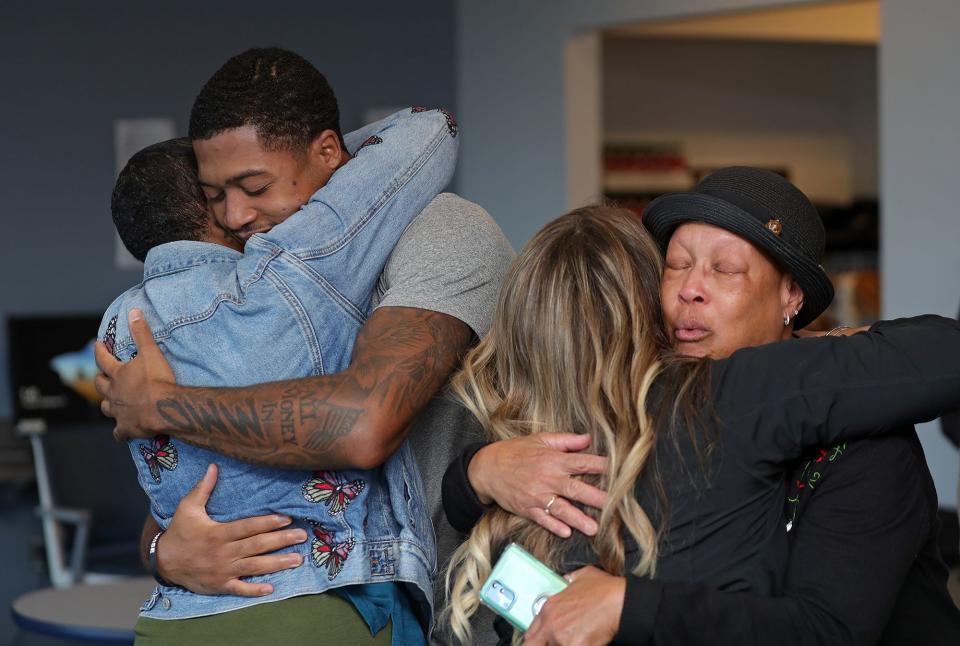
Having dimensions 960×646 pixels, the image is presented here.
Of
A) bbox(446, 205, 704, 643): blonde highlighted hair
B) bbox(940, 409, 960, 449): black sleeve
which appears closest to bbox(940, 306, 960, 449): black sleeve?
bbox(940, 409, 960, 449): black sleeve

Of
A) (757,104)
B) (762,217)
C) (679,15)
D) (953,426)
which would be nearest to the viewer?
(762,217)

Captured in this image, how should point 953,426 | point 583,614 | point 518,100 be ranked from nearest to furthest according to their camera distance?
point 583,614 < point 953,426 < point 518,100

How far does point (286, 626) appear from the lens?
5.32ft

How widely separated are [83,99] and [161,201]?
452 cm

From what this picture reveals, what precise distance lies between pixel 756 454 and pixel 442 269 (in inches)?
20.4

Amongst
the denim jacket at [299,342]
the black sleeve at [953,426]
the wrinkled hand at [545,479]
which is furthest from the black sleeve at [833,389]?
the black sleeve at [953,426]

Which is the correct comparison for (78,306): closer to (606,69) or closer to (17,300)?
(17,300)

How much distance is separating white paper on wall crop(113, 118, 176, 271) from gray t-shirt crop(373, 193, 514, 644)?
14.7ft

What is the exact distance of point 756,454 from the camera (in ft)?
4.64

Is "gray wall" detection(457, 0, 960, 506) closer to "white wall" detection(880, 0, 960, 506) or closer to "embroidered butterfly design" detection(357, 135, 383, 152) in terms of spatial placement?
"white wall" detection(880, 0, 960, 506)

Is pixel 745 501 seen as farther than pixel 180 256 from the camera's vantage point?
No

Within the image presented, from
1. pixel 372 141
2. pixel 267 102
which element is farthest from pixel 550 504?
pixel 267 102

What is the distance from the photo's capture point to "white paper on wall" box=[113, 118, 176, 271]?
597 centimetres

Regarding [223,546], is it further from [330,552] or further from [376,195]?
[376,195]
